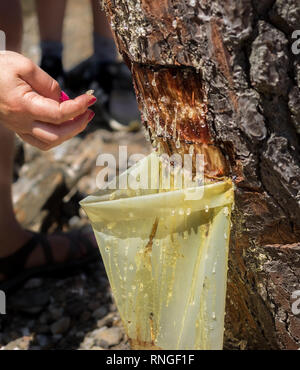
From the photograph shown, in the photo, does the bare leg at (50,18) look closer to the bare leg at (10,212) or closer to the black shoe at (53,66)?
the black shoe at (53,66)

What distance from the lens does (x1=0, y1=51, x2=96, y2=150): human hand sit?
45.5 inches

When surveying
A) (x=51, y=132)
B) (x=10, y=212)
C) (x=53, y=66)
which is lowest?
(x=10, y=212)

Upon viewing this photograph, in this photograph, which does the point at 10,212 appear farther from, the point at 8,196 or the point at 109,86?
the point at 109,86

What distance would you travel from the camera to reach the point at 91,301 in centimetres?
193

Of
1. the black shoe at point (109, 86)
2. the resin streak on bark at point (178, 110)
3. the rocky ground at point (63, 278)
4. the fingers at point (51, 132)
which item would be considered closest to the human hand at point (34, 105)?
the fingers at point (51, 132)

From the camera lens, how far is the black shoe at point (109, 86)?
3.40 m

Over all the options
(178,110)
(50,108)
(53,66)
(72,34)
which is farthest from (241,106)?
(72,34)

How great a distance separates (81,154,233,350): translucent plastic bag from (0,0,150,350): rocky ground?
44cm

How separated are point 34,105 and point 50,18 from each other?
2409 millimetres

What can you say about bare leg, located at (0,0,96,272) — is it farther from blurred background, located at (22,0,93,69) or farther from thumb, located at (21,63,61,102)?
blurred background, located at (22,0,93,69)

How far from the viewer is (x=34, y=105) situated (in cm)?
115

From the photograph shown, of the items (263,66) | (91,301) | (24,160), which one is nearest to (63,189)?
(24,160)

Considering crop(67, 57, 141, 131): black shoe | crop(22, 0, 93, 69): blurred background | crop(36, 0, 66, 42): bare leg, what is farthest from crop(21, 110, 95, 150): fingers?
crop(22, 0, 93, 69): blurred background
